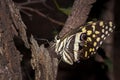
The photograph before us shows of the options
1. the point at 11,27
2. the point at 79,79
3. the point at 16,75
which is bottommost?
the point at 79,79

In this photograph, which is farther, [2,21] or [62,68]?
[62,68]

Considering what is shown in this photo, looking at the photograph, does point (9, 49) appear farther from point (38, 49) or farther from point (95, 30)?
A: point (95, 30)

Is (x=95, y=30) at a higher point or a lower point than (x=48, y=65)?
higher

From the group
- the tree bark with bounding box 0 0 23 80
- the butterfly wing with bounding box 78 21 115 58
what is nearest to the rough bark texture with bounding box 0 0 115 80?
the tree bark with bounding box 0 0 23 80

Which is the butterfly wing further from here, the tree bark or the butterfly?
the tree bark

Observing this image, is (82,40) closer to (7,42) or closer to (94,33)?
(94,33)

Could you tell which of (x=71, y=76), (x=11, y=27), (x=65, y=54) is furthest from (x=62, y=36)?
(x=71, y=76)

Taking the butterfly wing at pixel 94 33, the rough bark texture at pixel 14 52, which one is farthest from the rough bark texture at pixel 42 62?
the butterfly wing at pixel 94 33

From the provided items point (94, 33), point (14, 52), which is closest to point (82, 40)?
point (94, 33)

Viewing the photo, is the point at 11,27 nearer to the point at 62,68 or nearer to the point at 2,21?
the point at 2,21
